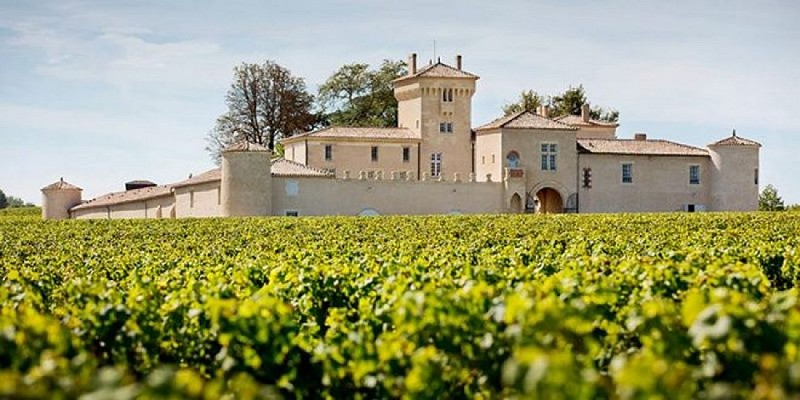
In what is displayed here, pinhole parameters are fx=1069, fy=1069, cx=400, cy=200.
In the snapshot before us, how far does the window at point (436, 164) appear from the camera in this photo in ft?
202

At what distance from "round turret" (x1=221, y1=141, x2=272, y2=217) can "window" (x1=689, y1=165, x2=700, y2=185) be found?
2437cm

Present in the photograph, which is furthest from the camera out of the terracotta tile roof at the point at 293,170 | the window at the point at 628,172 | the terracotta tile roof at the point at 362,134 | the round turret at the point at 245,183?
the terracotta tile roof at the point at 362,134

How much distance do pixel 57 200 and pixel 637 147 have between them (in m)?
38.2

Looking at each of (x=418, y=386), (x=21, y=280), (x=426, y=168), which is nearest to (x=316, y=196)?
(x=426, y=168)

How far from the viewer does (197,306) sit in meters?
7.37


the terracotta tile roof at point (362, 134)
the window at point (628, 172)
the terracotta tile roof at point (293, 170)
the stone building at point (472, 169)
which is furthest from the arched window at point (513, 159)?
the terracotta tile roof at point (293, 170)

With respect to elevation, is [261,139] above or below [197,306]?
above

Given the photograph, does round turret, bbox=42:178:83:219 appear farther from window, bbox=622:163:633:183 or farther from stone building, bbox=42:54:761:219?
window, bbox=622:163:633:183

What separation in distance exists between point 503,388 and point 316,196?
4748 cm

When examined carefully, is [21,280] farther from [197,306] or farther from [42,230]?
[42,230]

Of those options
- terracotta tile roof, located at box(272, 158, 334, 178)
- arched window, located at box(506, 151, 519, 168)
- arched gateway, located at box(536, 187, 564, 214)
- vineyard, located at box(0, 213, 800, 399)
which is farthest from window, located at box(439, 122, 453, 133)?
vineyard, located at box(0, 213, 800, 399)

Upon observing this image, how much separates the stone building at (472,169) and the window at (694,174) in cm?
6

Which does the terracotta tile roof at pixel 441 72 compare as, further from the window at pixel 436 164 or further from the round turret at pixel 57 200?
the round turret at pixel 57 200

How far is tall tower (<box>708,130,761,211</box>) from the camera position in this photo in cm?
5988
